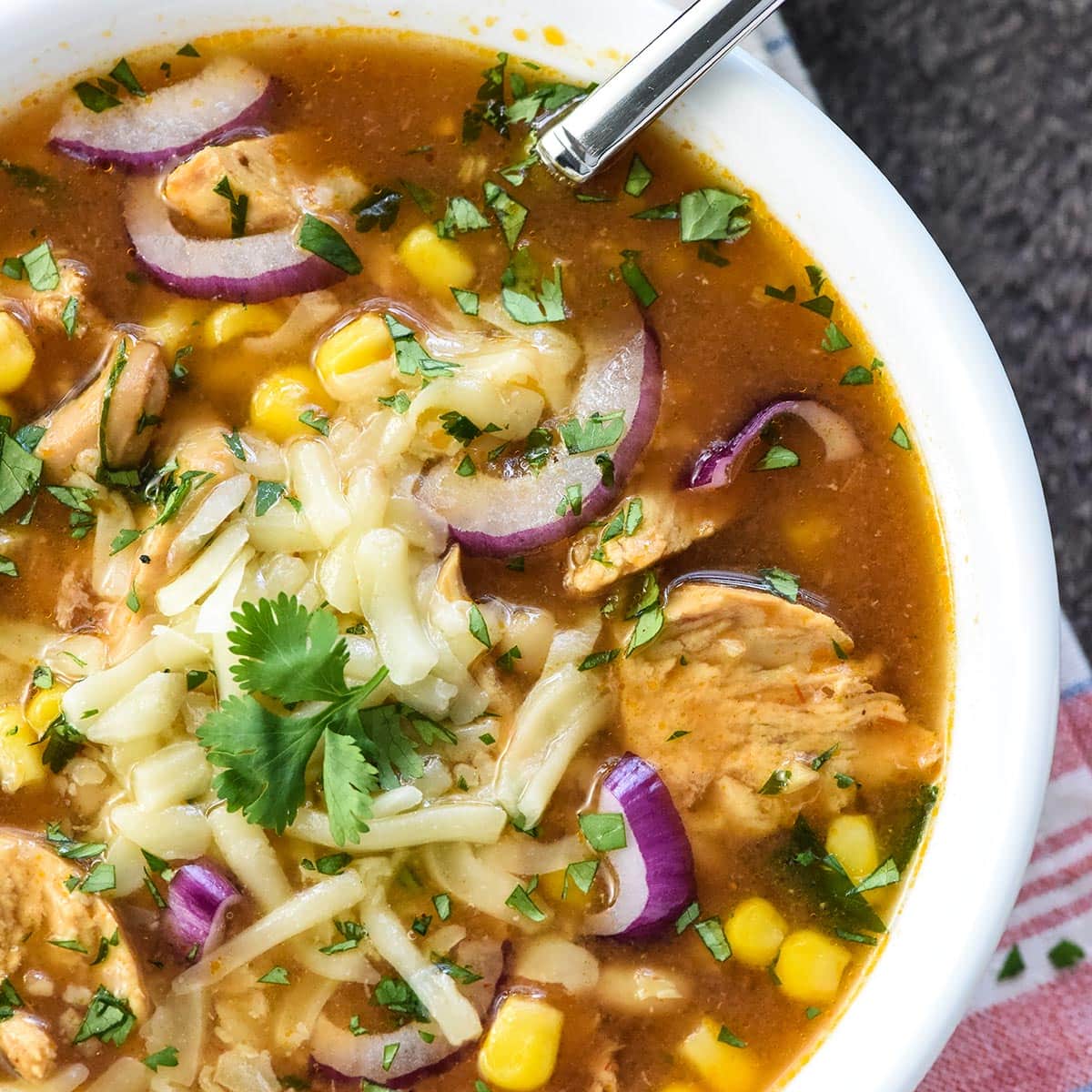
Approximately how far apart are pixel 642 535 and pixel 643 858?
2.31 ft

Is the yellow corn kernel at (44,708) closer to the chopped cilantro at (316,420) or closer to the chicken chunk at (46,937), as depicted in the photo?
the chicken chunk at (46,937)

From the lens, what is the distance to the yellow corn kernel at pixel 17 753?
2.74 m

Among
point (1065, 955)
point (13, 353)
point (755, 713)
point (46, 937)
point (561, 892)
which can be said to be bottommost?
point (1065, 955)

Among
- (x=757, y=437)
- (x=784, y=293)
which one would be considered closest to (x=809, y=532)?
(x=757, y=437)

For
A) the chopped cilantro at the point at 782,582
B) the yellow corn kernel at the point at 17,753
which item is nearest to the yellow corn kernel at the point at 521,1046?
the chopped cilantro at the point at 782,582

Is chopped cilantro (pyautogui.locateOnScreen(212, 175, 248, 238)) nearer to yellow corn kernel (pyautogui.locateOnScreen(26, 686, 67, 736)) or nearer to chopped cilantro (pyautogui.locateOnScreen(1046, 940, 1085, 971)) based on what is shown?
yellow corn kernel (pyautogui.locateOnScreen(26, 686, 67, 736))

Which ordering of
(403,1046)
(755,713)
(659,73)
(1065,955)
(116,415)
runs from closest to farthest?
(659,73), (116,415), (403,1046), (755,713), (1065,955)

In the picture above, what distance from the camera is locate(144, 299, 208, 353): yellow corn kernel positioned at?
9.02 feet

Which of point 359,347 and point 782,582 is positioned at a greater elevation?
point 359,347

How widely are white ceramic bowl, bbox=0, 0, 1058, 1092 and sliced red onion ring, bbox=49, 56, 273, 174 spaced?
94 millimetres

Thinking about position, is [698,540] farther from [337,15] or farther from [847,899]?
[337,15]

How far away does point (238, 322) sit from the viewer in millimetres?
2746

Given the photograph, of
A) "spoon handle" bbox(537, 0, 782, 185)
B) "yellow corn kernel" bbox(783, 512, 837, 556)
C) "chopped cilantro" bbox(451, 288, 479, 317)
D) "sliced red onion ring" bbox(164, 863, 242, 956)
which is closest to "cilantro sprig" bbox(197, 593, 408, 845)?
"sliced red onion ring" bbox(164, 863, 242, 956)

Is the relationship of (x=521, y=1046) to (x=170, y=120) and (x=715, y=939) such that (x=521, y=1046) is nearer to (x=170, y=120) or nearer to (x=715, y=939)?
(x=715, y=939)
